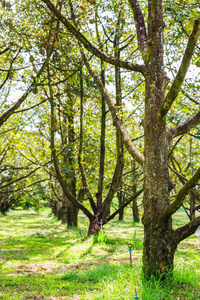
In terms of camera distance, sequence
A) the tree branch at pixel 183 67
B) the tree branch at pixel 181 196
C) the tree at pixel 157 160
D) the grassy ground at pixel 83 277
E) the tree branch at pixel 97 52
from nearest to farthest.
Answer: the tree branch at pixel 183 67 < the tree branch at pixel 181 196 < the grassy ground at pixel 83 277 < the tree at pixel 157 160 < the tree branch at pixel 97 52

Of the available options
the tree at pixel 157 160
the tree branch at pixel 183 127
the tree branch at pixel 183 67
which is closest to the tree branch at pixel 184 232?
the tree at pixel 157 160

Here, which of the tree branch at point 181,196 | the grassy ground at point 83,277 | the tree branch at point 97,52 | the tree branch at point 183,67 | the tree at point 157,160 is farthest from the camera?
the tree branch at point 97,52

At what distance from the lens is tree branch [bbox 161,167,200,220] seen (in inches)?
111

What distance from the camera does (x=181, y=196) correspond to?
3014mm

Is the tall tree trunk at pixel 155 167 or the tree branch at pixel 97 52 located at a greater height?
the tree branch at pixel 97 52

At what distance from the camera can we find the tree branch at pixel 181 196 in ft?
9.28

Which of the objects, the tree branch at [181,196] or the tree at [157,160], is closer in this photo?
the tree branch at [181,196]

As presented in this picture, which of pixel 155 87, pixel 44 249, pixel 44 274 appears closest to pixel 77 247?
pixel 44 249

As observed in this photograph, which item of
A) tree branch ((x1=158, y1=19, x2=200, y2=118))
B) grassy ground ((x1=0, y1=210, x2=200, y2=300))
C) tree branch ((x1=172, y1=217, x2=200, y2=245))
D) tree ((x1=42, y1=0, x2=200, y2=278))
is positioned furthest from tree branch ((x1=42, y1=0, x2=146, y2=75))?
grassy ground ((x1=0, y1=210, x2=200, y2=300))

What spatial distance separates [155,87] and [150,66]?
33 centimetres

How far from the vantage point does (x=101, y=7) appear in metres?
6.31

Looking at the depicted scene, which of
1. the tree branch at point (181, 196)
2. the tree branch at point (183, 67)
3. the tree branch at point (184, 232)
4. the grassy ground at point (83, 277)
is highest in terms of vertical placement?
the tree branch at point (183, 67)

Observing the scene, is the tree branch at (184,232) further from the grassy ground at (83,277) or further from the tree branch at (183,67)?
the tree branch at (183,67)

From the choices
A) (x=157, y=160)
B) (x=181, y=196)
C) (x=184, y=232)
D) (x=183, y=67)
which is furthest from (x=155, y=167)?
(x=183, y=67)
